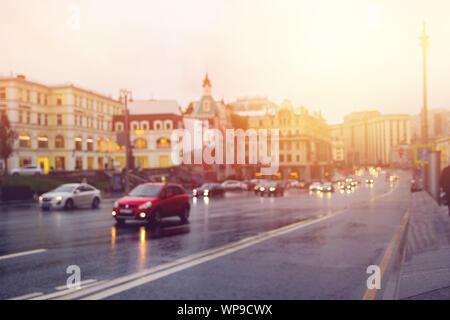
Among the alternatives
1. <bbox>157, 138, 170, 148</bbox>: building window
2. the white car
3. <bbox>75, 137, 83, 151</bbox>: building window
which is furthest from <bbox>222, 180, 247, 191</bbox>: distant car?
the white car

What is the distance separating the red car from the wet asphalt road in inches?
Result: 23.9

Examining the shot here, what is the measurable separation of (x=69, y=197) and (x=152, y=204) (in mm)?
10941

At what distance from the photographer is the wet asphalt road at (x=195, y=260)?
21.8 ft

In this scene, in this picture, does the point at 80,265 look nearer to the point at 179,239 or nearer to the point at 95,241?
the point at 95,241

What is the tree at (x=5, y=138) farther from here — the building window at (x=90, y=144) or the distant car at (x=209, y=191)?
the building window at (x=90, y=144)

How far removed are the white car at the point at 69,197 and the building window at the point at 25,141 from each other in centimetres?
4193

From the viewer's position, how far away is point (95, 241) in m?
12.1

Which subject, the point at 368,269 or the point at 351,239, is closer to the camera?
the point at 368,269

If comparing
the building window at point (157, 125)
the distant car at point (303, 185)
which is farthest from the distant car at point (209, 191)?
the building window at point (157, 125)

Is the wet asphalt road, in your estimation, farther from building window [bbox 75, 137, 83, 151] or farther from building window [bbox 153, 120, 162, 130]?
building window [bbox 153, 120, 162, 130]

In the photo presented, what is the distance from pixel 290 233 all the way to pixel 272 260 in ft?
15.9

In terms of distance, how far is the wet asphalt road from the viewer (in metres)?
6.64

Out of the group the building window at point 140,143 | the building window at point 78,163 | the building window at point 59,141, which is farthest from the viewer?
the building window at point 140,143
